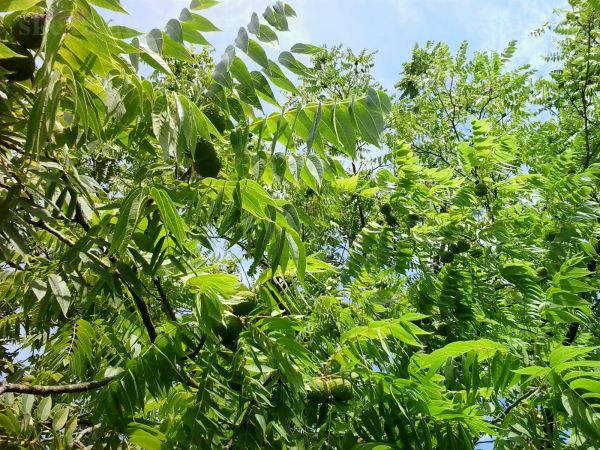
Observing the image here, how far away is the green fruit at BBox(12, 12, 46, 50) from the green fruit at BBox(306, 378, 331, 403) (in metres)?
1.48

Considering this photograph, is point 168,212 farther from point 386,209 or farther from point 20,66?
point 386,209

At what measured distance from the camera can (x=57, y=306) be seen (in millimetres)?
1947

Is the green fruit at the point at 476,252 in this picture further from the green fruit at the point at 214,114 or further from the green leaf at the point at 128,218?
the green leaf at the point at 128,218

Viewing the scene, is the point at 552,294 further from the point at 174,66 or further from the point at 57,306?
the point at 174,66

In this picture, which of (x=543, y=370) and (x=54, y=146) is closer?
(x=543, y=370)

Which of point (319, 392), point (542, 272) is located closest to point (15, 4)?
point (319, 392)

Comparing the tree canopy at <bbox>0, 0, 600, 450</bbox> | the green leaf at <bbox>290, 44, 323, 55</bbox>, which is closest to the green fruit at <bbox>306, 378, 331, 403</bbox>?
the tree canopy at <bbox>0, 0, 600, 450</bbox>

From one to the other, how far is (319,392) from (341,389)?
84 millimetres

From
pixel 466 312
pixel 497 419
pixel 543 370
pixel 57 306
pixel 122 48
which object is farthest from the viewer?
pixel 466 312

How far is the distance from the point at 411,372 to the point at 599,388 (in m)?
0.60

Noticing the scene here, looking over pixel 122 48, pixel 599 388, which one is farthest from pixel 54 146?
pixel 599 388

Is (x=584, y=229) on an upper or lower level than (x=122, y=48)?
lower

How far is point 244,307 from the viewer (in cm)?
197

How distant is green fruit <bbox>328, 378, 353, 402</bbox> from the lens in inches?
75.7
